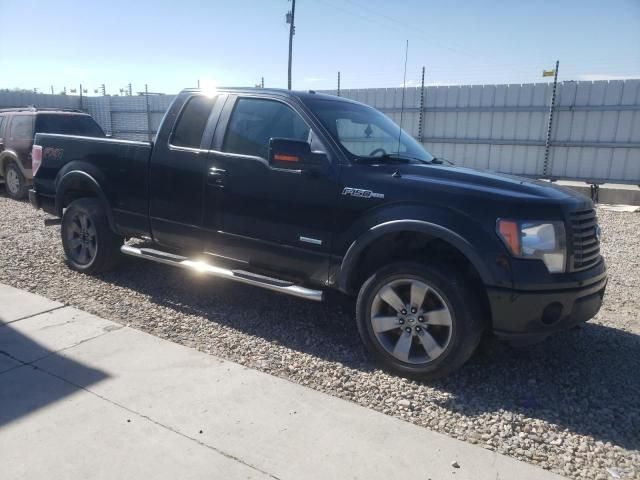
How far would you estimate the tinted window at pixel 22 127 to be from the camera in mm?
10289

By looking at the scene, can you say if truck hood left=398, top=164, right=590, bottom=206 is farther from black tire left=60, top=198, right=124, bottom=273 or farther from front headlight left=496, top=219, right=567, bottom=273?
black tire left=60, top=198, right=124, bottom=273

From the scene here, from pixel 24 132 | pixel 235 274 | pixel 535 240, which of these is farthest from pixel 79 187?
pixel 24 132

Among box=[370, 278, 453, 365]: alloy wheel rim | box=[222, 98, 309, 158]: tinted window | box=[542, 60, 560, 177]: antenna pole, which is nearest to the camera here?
box=[370, 278, 453, 365]: alloy wheel rim

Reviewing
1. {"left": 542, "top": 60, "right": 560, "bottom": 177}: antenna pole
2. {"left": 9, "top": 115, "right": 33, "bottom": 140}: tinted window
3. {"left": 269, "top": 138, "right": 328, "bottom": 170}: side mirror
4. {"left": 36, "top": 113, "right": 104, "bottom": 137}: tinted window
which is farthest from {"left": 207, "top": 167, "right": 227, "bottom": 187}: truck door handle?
{"left": 542, "top": 60, "right": 560, "bottom": 177}: antenna pole

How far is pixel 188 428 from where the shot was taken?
9.48ft

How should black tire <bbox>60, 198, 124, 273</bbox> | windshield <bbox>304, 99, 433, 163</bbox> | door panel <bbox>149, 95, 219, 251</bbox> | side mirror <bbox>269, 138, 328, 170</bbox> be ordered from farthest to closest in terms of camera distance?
black tire <bbox>60, 198, 124, 273</bbox>, door panel <bbox>149, 95, 219, 251</bbox>, windshield <bbox>304, 99, 433, 163</bbox>, side mirror <bbox>269, 138, 328, 170</bbox>

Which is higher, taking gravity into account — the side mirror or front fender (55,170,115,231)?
the side mirror

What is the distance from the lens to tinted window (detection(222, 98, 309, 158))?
4.14m

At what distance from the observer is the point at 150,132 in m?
18.5

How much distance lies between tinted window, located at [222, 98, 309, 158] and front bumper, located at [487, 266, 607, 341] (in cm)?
196

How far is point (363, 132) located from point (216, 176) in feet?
4.32

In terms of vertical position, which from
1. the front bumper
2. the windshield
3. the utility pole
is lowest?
the front bumper

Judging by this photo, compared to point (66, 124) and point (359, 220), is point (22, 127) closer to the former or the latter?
point (66, 124)

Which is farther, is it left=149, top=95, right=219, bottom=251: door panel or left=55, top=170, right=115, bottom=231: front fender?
left=55, top=170, right=115, bottom=231: front fender
